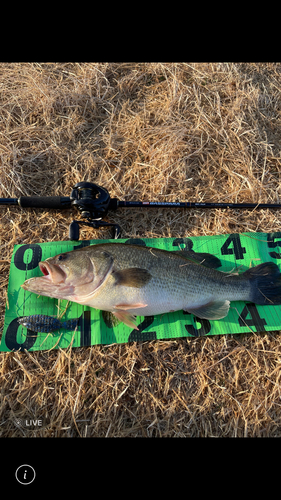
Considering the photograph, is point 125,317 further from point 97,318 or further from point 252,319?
point 252,319

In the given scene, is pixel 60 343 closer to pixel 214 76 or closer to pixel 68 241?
pixel 68 241

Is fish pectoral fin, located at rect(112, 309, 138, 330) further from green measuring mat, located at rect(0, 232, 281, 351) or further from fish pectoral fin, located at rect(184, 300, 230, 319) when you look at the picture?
fish pectoral fin, located at rect(184, 300, 230, 319)

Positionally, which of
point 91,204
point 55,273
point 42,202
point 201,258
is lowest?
point 55,273

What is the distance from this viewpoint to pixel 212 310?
324 centimetres

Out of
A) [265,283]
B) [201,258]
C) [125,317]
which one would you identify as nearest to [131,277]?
[125,317]

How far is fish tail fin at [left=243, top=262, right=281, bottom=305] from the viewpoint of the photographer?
3.35 metres

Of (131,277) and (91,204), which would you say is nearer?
(131,277)

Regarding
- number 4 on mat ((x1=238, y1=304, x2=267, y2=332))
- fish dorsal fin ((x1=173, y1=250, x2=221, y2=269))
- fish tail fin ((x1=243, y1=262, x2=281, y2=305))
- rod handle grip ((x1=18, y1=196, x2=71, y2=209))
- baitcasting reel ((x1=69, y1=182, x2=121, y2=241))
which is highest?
rod handle grip ((x1=18, y1=196, x2=71, y2=209))

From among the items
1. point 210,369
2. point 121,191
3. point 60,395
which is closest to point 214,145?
point 121,191

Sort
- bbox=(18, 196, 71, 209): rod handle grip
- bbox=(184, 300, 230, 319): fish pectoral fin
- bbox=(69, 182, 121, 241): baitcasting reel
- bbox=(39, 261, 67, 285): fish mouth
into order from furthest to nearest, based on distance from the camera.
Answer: bbox=(18, 196, 71, 209): rod handle grip < bbox=(69, 182, 121, 241): baitcasting reel < bbox=(184, 300, 230, 319): fish pectoral fin < bbox=(39, 261, 67, 285): fish mouth

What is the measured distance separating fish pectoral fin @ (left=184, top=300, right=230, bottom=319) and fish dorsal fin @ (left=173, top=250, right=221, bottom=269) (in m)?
0.49

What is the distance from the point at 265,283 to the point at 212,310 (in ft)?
2.61

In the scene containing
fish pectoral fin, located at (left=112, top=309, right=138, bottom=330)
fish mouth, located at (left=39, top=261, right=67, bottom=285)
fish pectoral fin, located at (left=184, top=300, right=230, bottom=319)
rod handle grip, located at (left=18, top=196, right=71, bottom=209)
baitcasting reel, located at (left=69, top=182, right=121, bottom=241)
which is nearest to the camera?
fish mouth, located at (left=39, top=261, right=67, bottom=285)

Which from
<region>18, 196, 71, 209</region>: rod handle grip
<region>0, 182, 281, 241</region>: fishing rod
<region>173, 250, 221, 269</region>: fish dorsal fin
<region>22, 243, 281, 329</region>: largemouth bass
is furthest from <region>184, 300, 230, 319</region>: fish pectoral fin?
<region>18, 196, 71, 209</region>: rod handle grip
